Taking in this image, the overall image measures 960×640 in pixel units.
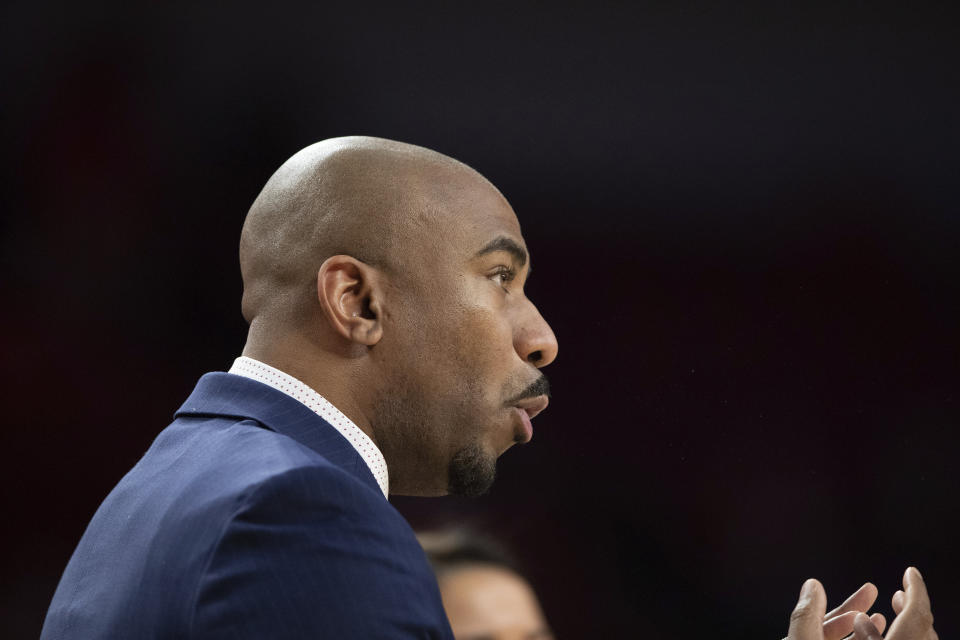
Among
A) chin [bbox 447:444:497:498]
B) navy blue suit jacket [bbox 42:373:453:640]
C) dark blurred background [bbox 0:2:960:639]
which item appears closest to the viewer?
navy blue suit jacket [bbox 42:373:453:640]

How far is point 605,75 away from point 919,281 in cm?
46

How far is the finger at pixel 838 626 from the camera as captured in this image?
96 centimetres

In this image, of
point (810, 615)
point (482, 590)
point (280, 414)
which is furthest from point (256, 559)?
point (482, 590)

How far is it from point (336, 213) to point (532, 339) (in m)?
0.18

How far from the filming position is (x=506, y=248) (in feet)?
2.91

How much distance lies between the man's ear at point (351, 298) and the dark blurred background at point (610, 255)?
62cm

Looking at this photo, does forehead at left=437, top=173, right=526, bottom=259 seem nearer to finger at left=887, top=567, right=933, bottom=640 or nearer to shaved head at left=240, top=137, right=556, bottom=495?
shaved head at left=240, top=137, right=556, bottom=495

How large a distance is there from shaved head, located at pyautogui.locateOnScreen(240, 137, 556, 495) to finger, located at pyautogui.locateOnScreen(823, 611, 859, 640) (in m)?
0.33

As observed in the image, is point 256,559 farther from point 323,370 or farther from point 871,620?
point 871,620

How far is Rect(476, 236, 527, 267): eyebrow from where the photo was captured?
0.87m

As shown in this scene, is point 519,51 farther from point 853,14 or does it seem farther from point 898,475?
point 898,475

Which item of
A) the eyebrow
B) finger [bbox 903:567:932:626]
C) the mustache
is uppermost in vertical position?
the eyebrow

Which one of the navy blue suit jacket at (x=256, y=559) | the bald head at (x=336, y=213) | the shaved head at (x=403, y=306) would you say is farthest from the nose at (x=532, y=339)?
the navy blue suit jacket at (x=256, y=559)

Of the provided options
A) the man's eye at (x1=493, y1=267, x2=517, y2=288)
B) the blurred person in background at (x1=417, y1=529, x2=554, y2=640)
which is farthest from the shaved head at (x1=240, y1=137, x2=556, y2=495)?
the blurred person in background at (x1=417, y1=529, x2=554, y2=640)
